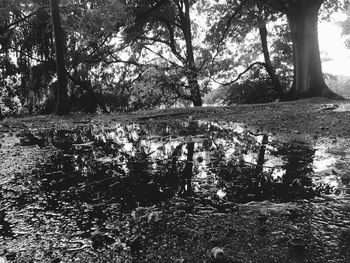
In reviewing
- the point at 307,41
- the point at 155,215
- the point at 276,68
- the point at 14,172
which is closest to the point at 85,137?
the point at 14,172

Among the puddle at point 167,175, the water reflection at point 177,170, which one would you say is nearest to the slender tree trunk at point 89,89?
the water reflection at point 177,170

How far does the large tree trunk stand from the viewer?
11930mm

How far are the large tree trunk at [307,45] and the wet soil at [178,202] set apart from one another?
8244mm

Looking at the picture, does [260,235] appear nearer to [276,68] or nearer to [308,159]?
[308,159]

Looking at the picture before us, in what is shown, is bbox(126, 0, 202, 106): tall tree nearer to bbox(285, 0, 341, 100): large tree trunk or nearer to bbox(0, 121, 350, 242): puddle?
bbox(285, 0, 341, 100): large tree trunk

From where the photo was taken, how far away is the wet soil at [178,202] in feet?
5.46

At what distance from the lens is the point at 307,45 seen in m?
12.1

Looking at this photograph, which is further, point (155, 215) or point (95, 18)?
point (95, 18)

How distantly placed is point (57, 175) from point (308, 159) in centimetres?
295

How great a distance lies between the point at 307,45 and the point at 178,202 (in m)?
12.0

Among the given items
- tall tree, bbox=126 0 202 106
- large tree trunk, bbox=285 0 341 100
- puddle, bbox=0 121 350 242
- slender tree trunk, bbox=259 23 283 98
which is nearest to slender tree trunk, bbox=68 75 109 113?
tall tree, bbox=126 0 202 106

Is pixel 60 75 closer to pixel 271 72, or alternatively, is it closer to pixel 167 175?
pixel 167 175

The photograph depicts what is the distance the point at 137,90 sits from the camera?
19641 mm

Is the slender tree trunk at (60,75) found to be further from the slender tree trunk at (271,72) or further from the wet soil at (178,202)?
the slender tree trunk at (271,72)
